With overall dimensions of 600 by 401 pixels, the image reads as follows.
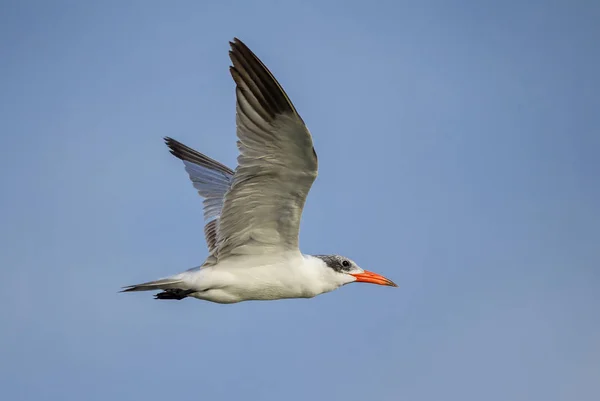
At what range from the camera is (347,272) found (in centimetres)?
1473

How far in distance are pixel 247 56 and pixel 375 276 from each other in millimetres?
4898

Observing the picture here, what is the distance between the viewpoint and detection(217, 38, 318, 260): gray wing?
11.9 metres

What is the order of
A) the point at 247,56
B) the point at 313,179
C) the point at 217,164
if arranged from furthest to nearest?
the point at 217,164 < the point at 313,179 < the point at 247,56

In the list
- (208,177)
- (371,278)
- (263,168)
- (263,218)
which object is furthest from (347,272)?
(208,177)

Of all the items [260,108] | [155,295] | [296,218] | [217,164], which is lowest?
[155,295]

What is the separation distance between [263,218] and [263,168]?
112 cm

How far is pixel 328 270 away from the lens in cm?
1444

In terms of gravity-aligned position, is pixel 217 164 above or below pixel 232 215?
above

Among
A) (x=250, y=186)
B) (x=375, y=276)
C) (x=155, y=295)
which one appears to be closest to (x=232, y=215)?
(x=250, y=186)

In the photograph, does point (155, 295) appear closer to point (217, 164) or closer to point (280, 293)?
point (280, 293)

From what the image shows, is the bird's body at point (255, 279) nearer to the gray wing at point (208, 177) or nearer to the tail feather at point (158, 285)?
the tail feather at point (158, 285)

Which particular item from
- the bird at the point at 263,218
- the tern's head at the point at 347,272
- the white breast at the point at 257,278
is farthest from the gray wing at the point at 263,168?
the tern's head at the point at 347,272

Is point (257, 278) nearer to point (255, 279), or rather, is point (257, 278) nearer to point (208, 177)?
point (255, 279)

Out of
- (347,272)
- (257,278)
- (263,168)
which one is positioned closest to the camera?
(263,168)
